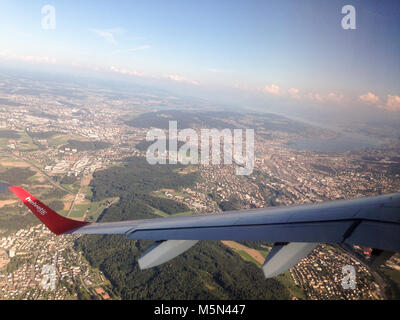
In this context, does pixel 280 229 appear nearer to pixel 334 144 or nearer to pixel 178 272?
pixel 178 272

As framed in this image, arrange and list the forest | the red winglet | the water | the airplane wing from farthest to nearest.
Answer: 1. the water
2. the forest
3. the red winglet
4. the airplane wing

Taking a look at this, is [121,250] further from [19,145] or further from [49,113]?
[49,113]

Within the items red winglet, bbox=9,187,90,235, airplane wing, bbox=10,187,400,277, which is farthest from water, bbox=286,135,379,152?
red winglet, bbox=9,187,90,235

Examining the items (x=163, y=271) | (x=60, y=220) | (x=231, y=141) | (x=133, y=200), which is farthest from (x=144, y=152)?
(x=60, y=220)

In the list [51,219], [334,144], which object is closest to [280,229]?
[51,219]

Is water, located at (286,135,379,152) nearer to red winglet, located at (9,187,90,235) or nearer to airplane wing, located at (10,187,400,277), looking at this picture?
airplane wing, located at (10,187,400,277)

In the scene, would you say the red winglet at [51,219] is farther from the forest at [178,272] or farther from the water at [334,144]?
the water at [334,144]
